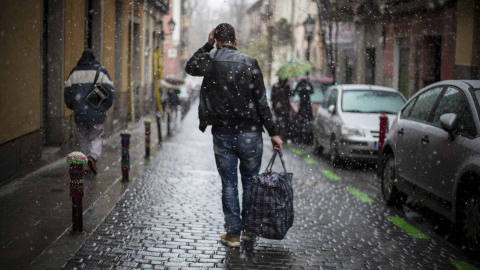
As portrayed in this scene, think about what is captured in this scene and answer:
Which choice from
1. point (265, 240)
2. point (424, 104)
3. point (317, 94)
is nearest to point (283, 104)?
point (317, 94)

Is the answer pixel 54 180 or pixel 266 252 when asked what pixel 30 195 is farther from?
pixel 266 252

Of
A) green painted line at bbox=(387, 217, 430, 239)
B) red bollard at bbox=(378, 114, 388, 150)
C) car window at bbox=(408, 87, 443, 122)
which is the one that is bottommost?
green painted line at bbox=(387, 217, 430, 239)

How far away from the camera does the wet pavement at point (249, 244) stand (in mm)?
5348

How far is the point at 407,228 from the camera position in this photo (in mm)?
6965

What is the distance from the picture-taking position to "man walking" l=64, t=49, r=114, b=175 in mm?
9469

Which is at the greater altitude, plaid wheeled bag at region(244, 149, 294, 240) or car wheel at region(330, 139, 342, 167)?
plaid wheeled bag at region(244, 149, 294, 240)

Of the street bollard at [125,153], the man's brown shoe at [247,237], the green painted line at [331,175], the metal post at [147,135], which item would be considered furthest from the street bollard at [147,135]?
the man's brown shoe at [247,237]

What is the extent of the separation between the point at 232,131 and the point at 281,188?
683mm

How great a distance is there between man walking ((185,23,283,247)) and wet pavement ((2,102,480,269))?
0.50 m

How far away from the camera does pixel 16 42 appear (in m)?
8.36

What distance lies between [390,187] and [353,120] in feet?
14.2

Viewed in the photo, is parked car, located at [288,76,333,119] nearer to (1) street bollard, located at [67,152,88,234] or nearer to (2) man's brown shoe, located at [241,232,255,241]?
(2) man's brown shoe, located at [241,232,255,241]

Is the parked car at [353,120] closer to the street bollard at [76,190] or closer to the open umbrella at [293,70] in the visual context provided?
the open umbrella at [293,70]

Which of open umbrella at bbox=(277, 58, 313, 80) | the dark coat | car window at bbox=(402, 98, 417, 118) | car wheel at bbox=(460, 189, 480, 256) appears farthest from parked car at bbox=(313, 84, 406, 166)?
car wheel at bbox=(460, 189, 480, 256)
